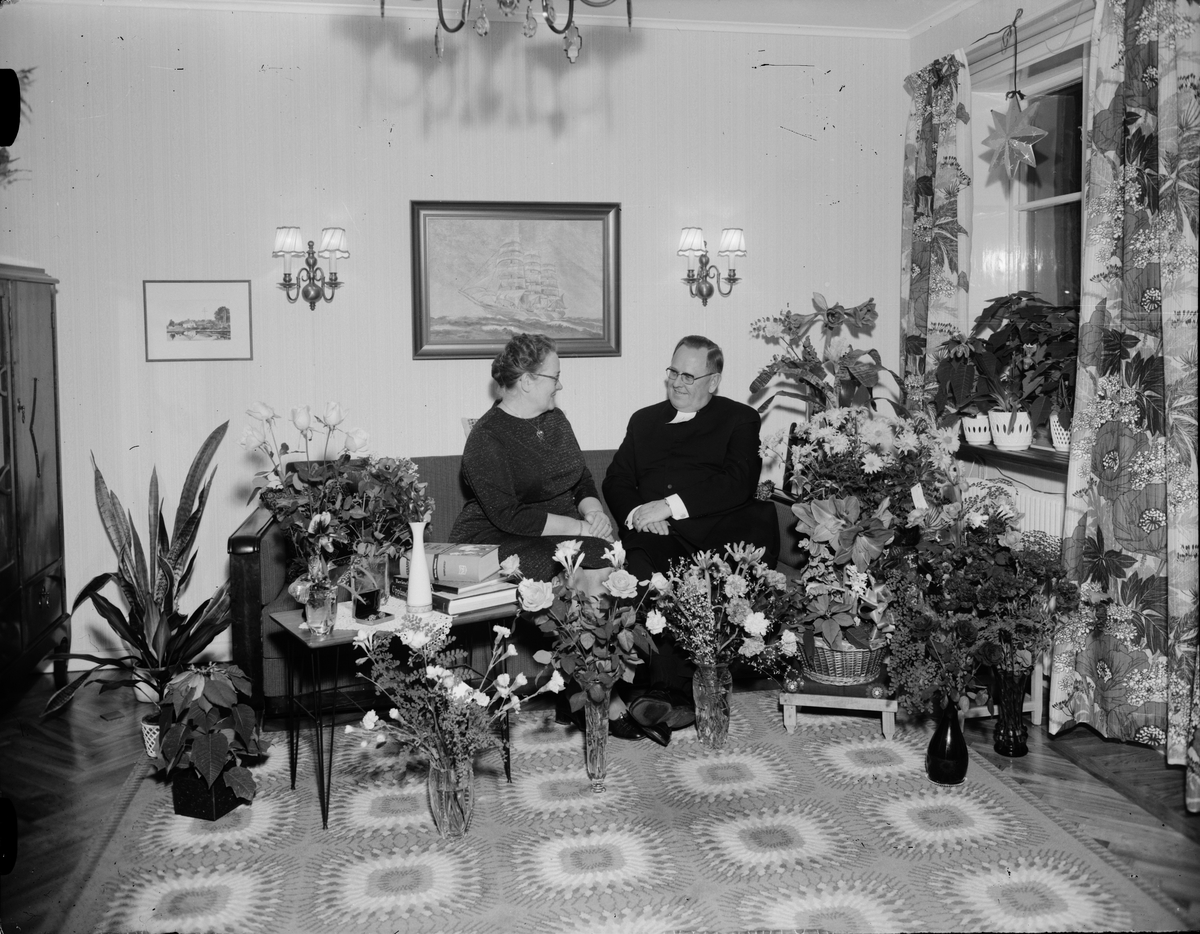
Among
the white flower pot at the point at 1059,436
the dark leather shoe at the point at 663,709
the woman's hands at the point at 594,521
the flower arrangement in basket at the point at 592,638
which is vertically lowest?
the dark leather shoe at the point at 663,709

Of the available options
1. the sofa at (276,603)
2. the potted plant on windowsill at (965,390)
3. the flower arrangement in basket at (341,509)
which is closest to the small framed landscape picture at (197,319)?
the sofa at (276,603)

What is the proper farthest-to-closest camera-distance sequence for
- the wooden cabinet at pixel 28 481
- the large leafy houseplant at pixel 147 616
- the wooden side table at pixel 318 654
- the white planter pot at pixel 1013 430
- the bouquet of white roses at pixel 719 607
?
1. the white planter pot at pixel 1013 430
2. the wooden cabinet at pixel 28 481
3. the large leafy houseplant at pixel 147 616
4. the bouquet of white roses at pixel 719 607
5. the wooden side table at pixel 318 654

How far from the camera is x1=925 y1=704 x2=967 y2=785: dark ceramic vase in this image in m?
3.14

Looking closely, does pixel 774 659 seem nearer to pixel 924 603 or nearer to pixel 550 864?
pixel 924 603

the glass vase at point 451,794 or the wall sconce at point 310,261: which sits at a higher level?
the wall sconce at point 310,261

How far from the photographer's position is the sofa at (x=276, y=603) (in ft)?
11.4

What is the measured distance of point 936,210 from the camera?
455cm

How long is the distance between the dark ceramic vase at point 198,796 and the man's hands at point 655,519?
1.71 m

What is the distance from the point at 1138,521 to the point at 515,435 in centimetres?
211

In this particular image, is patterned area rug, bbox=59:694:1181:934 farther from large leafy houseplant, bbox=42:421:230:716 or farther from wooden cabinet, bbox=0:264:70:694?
wooden cabinet, bbox=0:264:70:694

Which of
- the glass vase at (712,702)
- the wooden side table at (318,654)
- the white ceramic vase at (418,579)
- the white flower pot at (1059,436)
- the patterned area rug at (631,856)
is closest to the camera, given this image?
the patterned area rug at (631,856)

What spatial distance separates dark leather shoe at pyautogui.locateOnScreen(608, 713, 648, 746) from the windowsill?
178 cm

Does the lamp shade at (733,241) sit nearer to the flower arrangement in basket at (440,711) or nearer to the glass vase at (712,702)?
the glass vase at (712,702)

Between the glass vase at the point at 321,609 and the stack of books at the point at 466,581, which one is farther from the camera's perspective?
the stack of books at the point at 466,581
